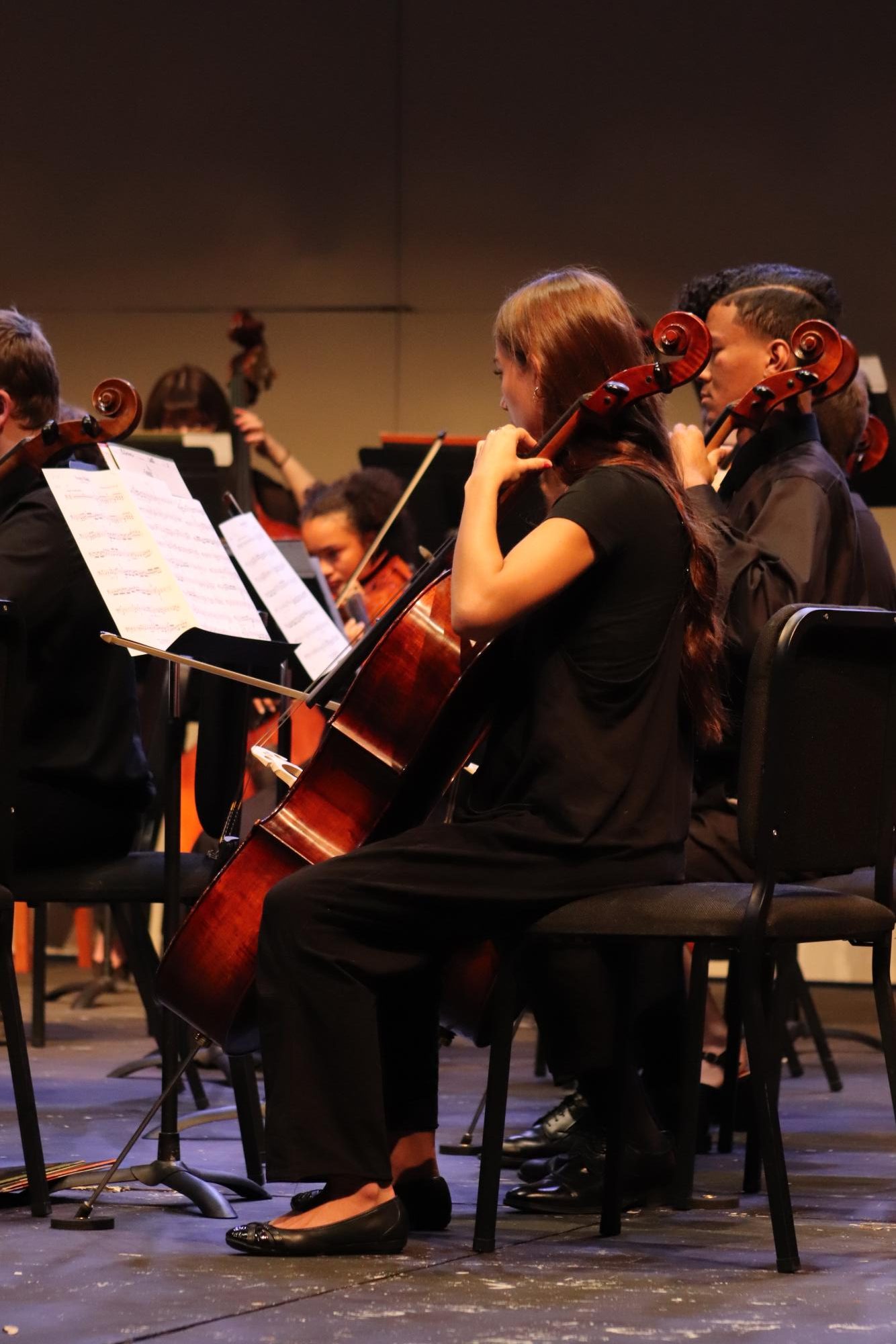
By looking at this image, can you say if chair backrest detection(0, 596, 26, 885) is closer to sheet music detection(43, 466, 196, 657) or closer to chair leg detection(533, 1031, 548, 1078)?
sheet music detection(43, 466, 196, 657)

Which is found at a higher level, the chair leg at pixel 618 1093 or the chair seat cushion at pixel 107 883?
the chair seat cushion at pixel 107 883

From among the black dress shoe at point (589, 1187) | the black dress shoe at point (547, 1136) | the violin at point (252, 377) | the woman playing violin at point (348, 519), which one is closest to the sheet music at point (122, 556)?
the black dress shoe at point (589, 1187)

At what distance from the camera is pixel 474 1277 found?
2031 mm

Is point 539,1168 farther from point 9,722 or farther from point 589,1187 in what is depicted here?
point 9,722

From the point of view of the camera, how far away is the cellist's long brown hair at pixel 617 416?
2.29 m

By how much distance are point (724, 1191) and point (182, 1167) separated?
2.48 feet

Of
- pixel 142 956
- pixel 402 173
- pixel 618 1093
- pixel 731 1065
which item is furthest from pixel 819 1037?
pixel 402 173

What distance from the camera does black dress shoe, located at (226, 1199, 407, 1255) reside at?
212 cm

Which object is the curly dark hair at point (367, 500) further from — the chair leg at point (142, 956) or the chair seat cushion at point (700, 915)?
the chair seat cushion at point (700, 915)

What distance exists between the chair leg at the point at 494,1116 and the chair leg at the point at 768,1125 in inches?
10.6

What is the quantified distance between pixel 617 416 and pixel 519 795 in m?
Answer: 0.47

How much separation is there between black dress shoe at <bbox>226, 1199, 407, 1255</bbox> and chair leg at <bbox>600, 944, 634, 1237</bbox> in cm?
30

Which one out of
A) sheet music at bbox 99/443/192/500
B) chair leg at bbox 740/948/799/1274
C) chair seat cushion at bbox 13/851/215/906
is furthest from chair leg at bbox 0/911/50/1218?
chair leg at bbox 740/948/799/1274

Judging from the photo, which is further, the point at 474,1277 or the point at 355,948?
the point at 355,948
